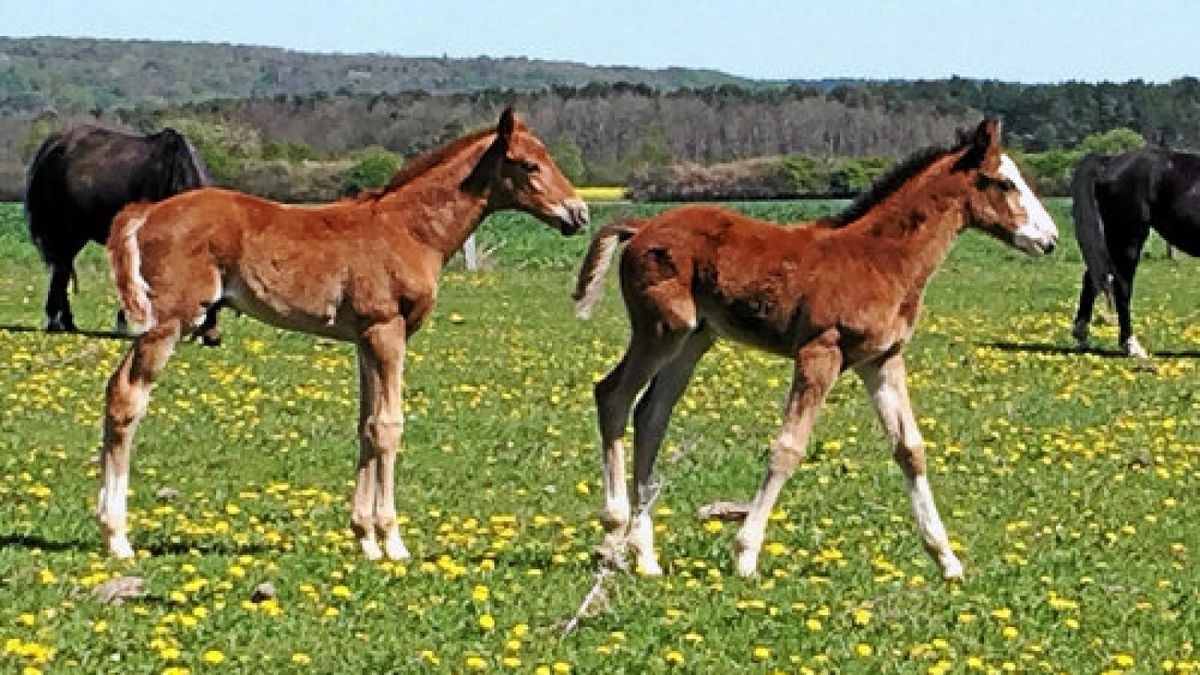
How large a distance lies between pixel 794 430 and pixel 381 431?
86.6 inches

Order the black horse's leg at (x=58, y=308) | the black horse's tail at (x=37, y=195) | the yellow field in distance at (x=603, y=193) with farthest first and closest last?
the yellow field in distance at (x=603, y=193)
the black horse's tail at (x=37, y=195)
the black horse's leg at (x=58, y=308)

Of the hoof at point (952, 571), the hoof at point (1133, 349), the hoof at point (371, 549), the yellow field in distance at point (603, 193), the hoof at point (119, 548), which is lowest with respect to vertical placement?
the yellow field in distance at point (603, 193)

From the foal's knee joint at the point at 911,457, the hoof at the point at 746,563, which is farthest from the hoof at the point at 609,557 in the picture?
the foal's knee joint at the point at 911,457

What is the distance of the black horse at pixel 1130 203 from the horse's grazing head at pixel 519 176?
1406 centimetres

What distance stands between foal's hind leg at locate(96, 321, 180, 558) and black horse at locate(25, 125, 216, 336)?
1298 centimetres

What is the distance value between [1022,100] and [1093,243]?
9639 centimetres

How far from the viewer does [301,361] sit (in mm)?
20594

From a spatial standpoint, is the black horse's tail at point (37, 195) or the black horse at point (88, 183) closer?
the black horse at point (88, 183)

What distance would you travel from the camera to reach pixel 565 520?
12.5 metres

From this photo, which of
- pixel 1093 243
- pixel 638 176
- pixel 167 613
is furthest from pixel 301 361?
pixel 638 176

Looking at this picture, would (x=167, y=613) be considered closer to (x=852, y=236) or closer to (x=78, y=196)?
(x=852, y=236)

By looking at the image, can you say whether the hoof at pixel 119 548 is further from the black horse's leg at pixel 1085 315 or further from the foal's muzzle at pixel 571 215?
the black horse's leg at pixel 1085 315

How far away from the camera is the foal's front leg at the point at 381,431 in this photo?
35.3ft

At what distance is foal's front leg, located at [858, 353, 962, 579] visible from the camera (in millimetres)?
10828
